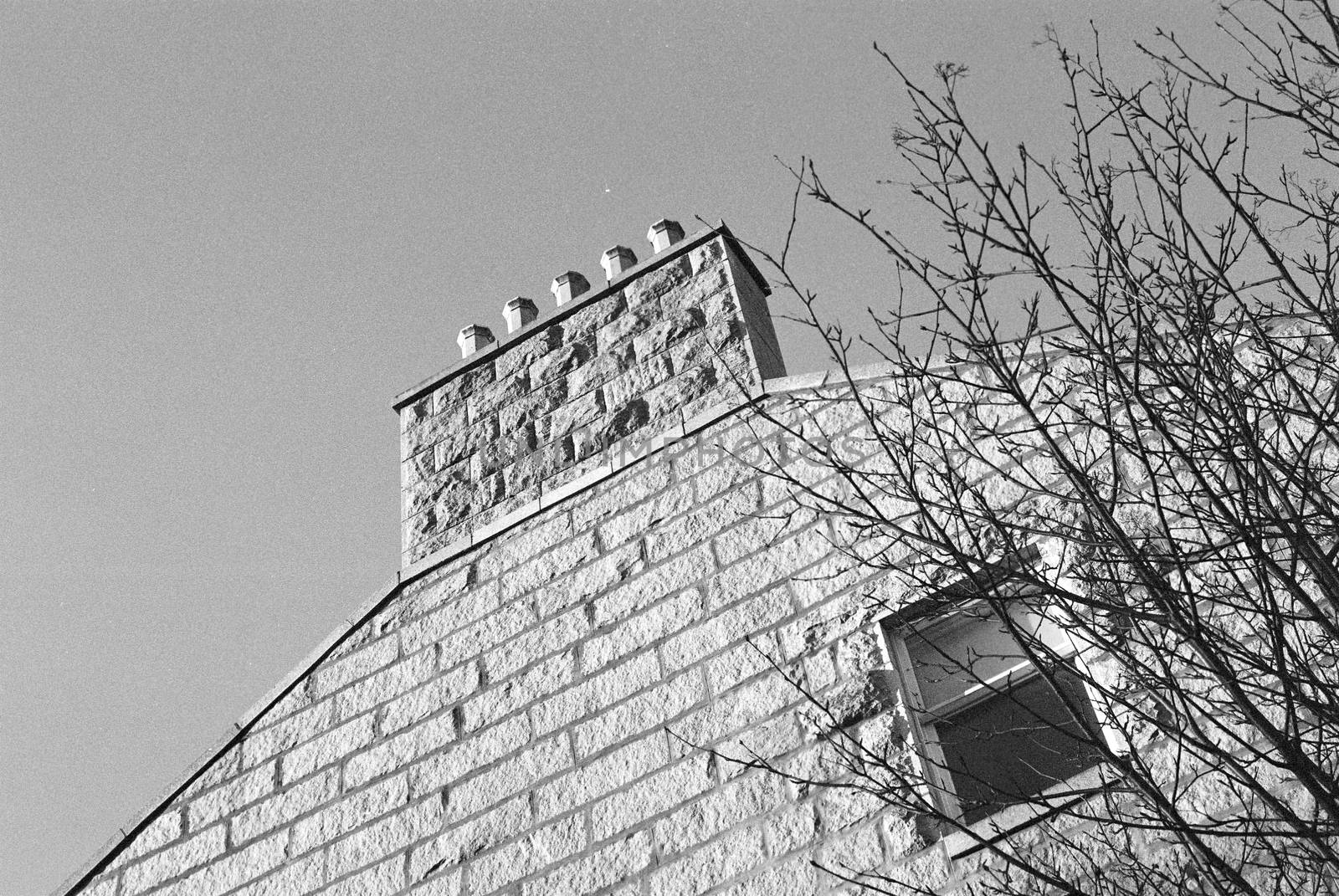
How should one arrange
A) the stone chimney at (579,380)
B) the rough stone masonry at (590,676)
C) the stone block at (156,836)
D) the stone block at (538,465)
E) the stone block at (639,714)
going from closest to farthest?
1. the rough stone masonry at (590,676)
2. the stone block at (639,714)
3. the stone block at (156,836)
4. the stone chimney at (579,380)
5. the stone block at (538,465)

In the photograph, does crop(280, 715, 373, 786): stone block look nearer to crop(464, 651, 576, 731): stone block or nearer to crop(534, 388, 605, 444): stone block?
crop(464, 651, 576, 731): stone block

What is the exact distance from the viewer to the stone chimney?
5.62 metres

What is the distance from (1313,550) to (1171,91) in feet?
3.87

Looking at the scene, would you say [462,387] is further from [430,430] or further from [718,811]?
[718,811]

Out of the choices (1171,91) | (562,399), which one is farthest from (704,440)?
(1171,91)

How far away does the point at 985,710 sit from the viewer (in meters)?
4.16

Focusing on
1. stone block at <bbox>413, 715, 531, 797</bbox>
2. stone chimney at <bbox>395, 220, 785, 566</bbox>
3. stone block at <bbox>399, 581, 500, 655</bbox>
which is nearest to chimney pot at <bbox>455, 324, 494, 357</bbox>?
stone chimney at <bbox>395, 220, 785, 566</bbox>

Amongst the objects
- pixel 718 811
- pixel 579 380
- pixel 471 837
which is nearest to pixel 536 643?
pixel 471 837

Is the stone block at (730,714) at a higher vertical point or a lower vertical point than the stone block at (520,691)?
lower

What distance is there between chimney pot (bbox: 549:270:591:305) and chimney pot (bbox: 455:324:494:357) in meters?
0.46

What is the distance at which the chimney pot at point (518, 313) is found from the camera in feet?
21.4

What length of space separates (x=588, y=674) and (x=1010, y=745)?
1.64 metres

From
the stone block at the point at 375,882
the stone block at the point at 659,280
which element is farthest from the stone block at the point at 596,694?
the stone block at the point at 659,280

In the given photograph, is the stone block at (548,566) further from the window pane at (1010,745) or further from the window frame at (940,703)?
the window pane at (1010,745)
